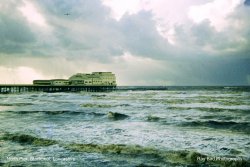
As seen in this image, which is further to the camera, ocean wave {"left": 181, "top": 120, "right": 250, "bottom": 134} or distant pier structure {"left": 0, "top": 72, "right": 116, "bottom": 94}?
distant pier structure {"left": 0, "top": 72, "right": 116, "bottom": 94}

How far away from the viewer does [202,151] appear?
1190cm

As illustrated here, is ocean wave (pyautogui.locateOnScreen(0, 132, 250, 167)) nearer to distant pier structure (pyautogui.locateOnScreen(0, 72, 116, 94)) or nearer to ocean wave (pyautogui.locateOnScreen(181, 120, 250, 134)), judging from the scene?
ocean wave (pyautogui.locateOnScreen(181, 120, 250, 134))

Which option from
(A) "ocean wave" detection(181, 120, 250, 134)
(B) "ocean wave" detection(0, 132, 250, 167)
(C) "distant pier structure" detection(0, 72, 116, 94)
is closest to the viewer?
(B) "ocean wave" detection(0, 132, 250, 167)

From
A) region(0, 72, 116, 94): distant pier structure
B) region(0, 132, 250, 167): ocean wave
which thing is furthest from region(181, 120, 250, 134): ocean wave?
region(0, 72, 116, 94): distant pier structure

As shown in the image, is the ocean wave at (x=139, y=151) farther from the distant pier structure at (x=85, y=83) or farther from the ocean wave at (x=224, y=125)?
the distant pier structure at (x=85, y=83)

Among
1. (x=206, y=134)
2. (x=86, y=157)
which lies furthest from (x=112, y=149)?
(x=206, y=134)

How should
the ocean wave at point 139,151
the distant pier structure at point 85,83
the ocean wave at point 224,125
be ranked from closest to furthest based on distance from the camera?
1. the ocean wave at point 139,151
2. the ocean wave at point 224,125
3. the distant pier structure at point 85,83

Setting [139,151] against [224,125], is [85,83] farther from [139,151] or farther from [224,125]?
[139,151]

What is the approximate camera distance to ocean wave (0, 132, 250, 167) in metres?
10.2

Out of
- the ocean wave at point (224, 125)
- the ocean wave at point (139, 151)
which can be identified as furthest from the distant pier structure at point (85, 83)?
the ocean wave at point (139, 151)

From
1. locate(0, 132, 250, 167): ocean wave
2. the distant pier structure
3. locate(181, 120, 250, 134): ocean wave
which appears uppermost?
the distant pier structure

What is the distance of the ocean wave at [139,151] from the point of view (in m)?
10.2

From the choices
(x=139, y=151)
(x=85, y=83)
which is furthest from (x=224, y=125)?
(x=85, y=83)

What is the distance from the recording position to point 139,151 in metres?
11.9
